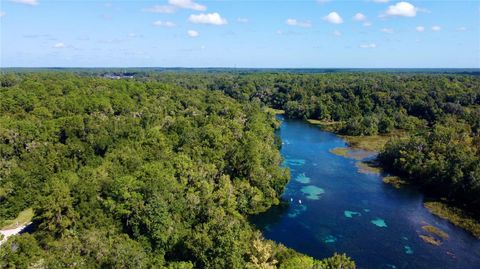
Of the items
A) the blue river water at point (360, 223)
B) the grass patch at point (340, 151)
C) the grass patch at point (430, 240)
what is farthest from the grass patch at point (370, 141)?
the grass patch at point (430, 240)

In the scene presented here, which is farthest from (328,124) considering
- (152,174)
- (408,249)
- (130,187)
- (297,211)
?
(130,187)

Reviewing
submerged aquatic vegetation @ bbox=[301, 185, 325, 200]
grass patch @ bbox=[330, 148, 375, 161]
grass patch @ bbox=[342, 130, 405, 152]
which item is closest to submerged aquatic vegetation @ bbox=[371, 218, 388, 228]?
submerged aquatic vegetation @ bbox=[301, 185, 325, 200]

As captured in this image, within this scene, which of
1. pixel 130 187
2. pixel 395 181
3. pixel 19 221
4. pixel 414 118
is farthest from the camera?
pixel 414 118

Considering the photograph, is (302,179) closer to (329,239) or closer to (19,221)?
(329,239)

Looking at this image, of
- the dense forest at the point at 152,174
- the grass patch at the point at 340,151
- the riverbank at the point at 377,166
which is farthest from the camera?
the grass patch at the point at 340,151

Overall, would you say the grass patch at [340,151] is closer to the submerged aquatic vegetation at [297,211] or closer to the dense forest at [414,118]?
the dense forest at [414,118]

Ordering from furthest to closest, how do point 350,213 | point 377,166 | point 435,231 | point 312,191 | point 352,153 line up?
point 352,153 → point 377,166 → point 312,191 → point 350,213 → point 435,231

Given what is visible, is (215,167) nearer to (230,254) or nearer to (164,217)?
(164,217)
